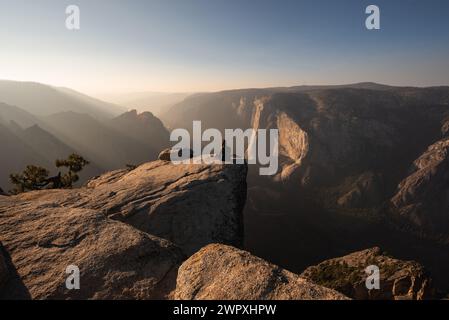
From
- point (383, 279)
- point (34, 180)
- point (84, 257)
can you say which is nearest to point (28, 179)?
point (34, 180)

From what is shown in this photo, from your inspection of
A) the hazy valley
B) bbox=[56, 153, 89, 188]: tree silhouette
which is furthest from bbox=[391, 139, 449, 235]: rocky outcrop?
bbox=[56, 153, 89, 188]: tree silhouette

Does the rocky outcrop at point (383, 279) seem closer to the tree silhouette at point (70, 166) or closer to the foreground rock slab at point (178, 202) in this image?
the foreground rock slab at point (178, 202)

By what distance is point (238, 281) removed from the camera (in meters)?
9.38

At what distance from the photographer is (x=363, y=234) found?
4296 inches

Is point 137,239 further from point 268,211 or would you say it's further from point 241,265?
point 268,211

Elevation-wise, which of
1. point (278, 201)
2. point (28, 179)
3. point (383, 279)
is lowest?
point (278, 201)

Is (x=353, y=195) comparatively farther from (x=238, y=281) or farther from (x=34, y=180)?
(x=238, y=281)

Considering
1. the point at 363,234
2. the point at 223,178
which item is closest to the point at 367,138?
the point at 363,234

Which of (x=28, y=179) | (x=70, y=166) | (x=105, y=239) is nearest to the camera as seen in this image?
(x=105, y=239)

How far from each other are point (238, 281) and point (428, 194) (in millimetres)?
154188

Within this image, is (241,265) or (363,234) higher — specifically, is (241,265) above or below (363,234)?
above

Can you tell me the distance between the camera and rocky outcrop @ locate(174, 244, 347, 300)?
8.84 metres

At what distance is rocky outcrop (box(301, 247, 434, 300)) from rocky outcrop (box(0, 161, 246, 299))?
50.7 feet

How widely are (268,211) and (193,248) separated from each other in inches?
4266
